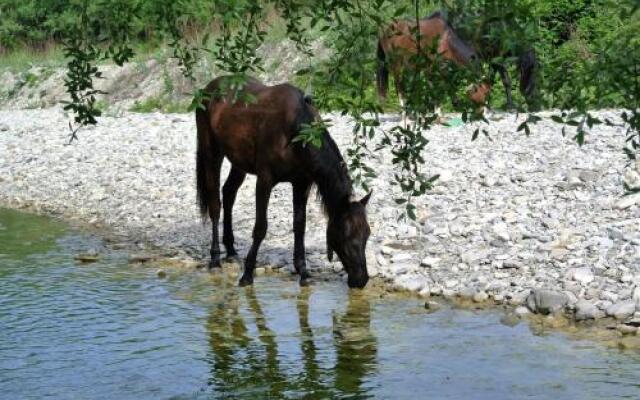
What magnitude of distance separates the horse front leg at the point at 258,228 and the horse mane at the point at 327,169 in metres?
A: 0.58

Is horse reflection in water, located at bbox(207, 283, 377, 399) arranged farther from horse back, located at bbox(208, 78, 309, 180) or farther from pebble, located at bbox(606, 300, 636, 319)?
pebble, located at bbox(606, 300, 636, 319)

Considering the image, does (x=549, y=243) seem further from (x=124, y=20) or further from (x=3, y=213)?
(x=3, y=213)

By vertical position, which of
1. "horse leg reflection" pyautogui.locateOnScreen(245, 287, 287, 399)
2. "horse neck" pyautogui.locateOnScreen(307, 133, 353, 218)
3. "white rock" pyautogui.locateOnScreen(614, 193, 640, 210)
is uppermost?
"horse neck" pyautogui.locateOnScreen(307, 133, 353, 218)

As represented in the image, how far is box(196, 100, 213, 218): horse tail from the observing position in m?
10.9

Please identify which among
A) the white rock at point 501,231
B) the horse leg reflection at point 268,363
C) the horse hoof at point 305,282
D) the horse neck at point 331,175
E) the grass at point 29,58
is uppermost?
the grass at point 29,58

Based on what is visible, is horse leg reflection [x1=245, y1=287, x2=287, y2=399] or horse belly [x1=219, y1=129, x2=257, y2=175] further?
horse belly [x1=219, y1=129, x2=257, y2=175]

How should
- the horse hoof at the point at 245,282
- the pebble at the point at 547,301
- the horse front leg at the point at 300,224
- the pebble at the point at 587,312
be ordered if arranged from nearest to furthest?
1. the pebble at the point at 587,312
2. the pebble at the point at 547,301
3. the horse front leg at the point at 300,224
4. the horse hoof at the point at 245,282

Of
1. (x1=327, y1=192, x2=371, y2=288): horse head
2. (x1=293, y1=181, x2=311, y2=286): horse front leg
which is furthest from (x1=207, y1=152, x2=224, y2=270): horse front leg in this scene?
(x1=327, y1=192, x2=371, y2=288): horse head

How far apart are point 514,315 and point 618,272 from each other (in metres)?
1.07

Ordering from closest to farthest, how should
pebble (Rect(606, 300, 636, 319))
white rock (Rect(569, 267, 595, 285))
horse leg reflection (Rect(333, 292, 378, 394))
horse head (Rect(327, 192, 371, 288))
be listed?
horse leg reflection (Rect(333, 292, 378, 394)) → pebble (Rect(606, 300, 636, 319)) → white rock (Rect(569, 267, 595, 285)) → horse head (Rect(327, 192, 371, 288))

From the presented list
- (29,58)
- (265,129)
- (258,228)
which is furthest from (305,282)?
(29,58)

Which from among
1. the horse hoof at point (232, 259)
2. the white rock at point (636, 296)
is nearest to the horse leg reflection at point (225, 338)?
the horse hoof at point (232, 259)

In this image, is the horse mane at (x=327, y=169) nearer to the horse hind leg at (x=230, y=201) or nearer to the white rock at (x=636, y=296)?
the horse hind leg at (x=230, y=201)

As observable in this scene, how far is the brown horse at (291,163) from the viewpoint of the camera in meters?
9.35
